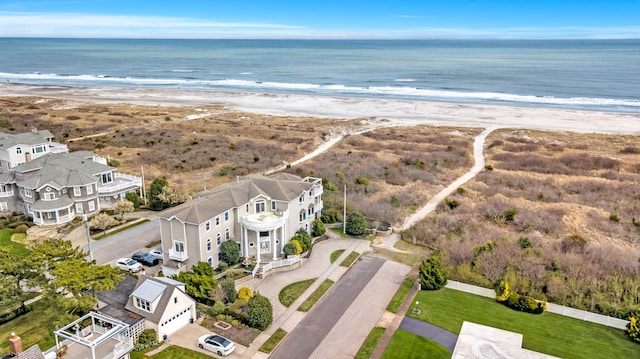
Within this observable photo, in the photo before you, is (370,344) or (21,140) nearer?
(370,344)

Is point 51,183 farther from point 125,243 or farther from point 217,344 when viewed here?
point 217,344

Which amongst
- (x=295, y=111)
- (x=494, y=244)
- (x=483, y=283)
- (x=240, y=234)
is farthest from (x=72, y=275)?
(x=295, y=111)

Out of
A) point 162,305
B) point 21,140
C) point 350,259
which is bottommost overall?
point 350,259

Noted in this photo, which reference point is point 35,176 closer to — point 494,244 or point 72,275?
point 72,275

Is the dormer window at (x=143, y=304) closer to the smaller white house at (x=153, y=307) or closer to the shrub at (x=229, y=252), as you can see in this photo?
the smaller white house at (x=153, y=307)

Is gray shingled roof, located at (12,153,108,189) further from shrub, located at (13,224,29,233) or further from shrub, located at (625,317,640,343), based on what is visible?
shrub, located at (625,317,640,343)

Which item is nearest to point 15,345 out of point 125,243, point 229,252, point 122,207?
point 229,252

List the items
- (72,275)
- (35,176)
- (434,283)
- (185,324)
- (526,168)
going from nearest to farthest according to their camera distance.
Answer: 1. (72,275)
2. (185,324)
3. (434,283)
4. (35,176)
5. (526,168)

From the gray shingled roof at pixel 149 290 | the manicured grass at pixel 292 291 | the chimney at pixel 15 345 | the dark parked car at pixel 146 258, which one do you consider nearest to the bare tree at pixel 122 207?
the dark parked car at pixel 146 258
